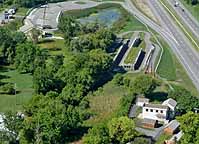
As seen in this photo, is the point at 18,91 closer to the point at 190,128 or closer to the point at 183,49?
the point at 190,128

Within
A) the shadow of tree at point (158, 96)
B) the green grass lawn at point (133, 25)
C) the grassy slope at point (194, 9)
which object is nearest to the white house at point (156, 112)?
the shadow of tree at point (158, 96)

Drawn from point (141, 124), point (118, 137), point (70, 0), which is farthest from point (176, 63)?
point (70, 0)

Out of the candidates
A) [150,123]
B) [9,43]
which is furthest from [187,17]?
[150,123]

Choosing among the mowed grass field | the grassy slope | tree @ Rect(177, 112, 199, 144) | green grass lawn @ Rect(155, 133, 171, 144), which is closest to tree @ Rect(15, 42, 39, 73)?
the mowed grass field

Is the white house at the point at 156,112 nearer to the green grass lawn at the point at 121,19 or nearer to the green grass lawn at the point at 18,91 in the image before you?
the green grass lawn at the point at 18,91

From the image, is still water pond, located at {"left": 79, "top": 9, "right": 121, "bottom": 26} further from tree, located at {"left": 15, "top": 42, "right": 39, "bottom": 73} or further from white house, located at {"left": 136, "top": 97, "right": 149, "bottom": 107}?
white house, located at {"left": 136, "top": 97, "right": 149, "bottom": 107}
